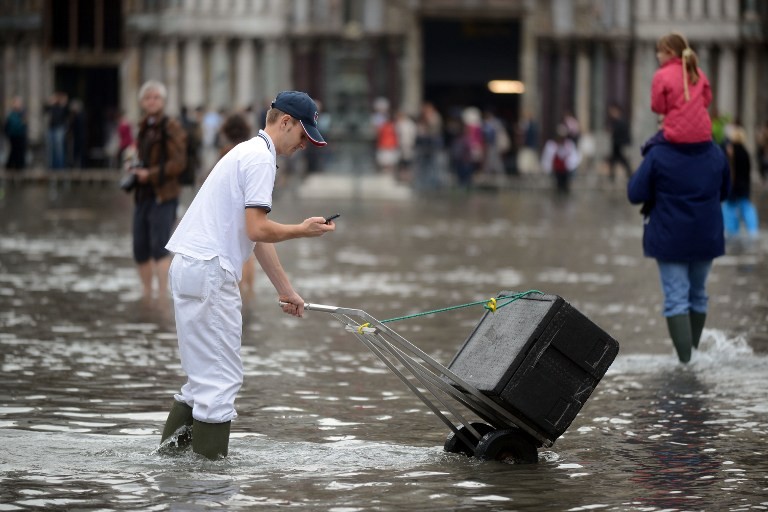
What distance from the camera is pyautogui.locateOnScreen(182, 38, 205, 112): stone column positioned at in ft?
145

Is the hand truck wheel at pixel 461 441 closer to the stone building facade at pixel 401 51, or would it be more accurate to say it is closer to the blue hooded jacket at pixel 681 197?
the blue hooded jacket at pixel 681 197

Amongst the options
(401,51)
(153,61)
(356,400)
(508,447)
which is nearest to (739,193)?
(356,400)

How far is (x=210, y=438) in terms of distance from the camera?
8.21 meters

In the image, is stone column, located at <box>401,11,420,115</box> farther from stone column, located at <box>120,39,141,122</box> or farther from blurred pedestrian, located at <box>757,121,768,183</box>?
blurred pedestrian, located at <box>757,121,768,183</box>

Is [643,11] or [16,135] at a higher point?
[643,11]

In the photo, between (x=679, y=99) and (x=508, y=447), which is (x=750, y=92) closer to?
(x=679, y=99)

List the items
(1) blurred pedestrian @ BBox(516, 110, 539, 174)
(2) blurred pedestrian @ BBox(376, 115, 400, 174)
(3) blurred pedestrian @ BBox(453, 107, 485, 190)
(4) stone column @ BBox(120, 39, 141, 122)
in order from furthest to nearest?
1. (4) stone column @ BBox(120, 39, 141, 122)
2. (1) blurred pedestrian @ BBox(516, 110, 539, 174)
3. (3) blurred pedestrian @ BBox(453, 107, 485, 190)
4. (2) blurred pedestrian @ BBox(376, 115, 400, 174)

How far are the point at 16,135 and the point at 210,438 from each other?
35.5 m

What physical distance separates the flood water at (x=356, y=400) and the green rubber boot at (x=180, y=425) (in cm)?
12

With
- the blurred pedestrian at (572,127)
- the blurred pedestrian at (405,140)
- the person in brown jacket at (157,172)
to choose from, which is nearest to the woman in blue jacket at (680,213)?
the person in brown jacket at (157,172)

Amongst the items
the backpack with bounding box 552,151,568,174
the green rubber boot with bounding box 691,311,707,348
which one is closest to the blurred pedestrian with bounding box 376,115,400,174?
the backpack with bounding box 552,151,568,174

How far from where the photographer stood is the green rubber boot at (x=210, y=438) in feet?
26.9

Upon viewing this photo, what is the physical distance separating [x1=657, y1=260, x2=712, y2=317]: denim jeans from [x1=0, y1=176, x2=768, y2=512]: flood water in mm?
394

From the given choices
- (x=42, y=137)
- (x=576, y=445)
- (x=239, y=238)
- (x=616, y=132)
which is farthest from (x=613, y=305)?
(x=42, y=137)
